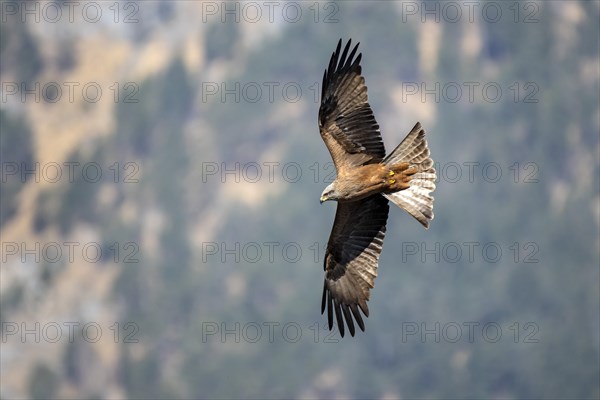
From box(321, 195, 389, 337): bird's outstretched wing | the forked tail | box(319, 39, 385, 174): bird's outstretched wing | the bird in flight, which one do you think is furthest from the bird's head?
the forked tail

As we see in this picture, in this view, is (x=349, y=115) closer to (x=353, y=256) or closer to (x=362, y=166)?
(x=362, y=166)

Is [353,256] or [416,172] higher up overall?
[416,172]

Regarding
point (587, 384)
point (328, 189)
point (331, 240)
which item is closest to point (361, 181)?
point (328, 189)

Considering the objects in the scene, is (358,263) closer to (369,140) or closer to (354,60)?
(369,140)

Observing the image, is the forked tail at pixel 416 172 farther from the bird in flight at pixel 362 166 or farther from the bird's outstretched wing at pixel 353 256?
the bird's outstretched wing at pixel 353 256

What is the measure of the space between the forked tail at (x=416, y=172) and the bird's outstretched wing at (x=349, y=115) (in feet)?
1.18

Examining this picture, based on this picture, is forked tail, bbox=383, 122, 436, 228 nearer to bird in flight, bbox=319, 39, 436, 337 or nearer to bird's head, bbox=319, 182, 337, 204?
bird in flight, bbox=319, 39, 436, 337

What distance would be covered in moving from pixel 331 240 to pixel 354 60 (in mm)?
3180

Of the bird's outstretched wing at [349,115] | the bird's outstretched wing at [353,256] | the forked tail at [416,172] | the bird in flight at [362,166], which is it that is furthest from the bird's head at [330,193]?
the forked tail at [416,172]

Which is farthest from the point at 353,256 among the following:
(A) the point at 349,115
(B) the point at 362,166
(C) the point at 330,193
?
(A) the point at 349,115

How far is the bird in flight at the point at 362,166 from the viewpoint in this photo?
726 inches

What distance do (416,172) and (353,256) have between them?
202cm

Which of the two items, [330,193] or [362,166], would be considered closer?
[330,193]

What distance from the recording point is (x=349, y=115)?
1877cm
